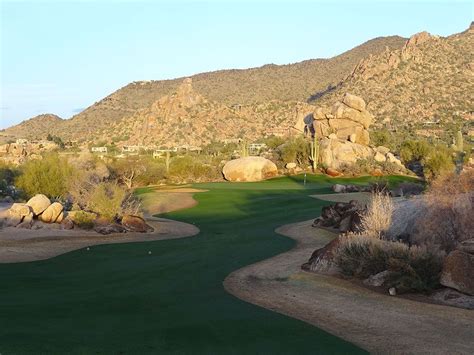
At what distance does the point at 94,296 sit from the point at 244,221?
18.2 metres

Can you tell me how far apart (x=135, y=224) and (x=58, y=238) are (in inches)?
165

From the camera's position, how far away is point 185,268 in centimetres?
1922

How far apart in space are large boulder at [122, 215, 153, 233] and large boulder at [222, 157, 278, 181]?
32897 millimetres

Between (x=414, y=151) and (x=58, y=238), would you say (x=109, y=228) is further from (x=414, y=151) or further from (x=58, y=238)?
(x=414, y=151)

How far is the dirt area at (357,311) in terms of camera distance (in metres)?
11.6

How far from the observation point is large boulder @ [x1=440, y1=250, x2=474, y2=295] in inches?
589

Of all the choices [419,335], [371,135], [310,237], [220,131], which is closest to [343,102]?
[371,135]

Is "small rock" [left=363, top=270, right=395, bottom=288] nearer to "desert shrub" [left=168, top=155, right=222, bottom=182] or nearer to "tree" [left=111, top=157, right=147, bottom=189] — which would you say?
"tree" [left=111, top=157, right=147, bottom=189]

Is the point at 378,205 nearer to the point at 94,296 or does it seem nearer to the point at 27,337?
the point at 94,296

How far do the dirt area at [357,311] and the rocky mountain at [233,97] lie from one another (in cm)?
9315

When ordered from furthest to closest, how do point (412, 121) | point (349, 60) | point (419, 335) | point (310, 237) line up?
point (349, 60)
point (412, 121)
point (310, 237)
point (419, 335)

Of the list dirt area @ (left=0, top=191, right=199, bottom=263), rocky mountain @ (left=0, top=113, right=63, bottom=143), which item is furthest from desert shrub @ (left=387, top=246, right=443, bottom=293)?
rocky mountain @ (left=0, top=113, right=63, bottom=143)

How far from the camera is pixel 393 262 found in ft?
53.7

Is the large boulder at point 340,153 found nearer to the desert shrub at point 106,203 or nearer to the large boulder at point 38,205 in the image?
the desert shrub at point 106,203
